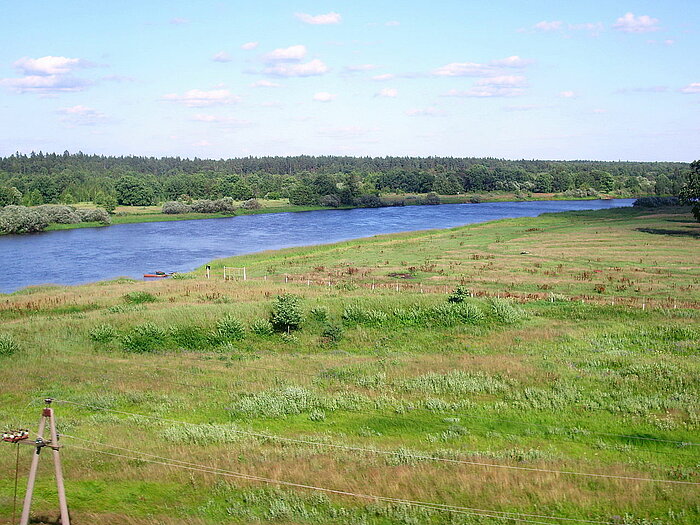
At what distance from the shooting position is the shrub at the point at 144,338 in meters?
30.6

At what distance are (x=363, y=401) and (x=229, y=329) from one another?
12.9 m

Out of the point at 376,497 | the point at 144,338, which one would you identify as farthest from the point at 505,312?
the point at 376,497

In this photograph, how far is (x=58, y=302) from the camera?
129 ft

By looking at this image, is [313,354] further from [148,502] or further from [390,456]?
[148,502]

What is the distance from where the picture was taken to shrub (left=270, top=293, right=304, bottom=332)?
108 ft

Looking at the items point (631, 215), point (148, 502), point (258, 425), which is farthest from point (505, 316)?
point (631, 215)

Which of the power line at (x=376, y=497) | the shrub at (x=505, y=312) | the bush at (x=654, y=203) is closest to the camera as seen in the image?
the power line at (x=376, y=497)

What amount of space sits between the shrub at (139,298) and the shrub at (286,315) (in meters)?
10.7

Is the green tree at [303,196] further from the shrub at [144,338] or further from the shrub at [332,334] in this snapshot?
the shrub at [144,338]

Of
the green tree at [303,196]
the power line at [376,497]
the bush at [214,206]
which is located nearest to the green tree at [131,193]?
the bush at [214,206]

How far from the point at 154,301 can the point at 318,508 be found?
28.8m

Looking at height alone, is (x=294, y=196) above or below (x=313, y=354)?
above

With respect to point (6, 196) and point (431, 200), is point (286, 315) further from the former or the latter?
point (431, 200)

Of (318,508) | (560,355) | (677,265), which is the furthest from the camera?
(677,265)
